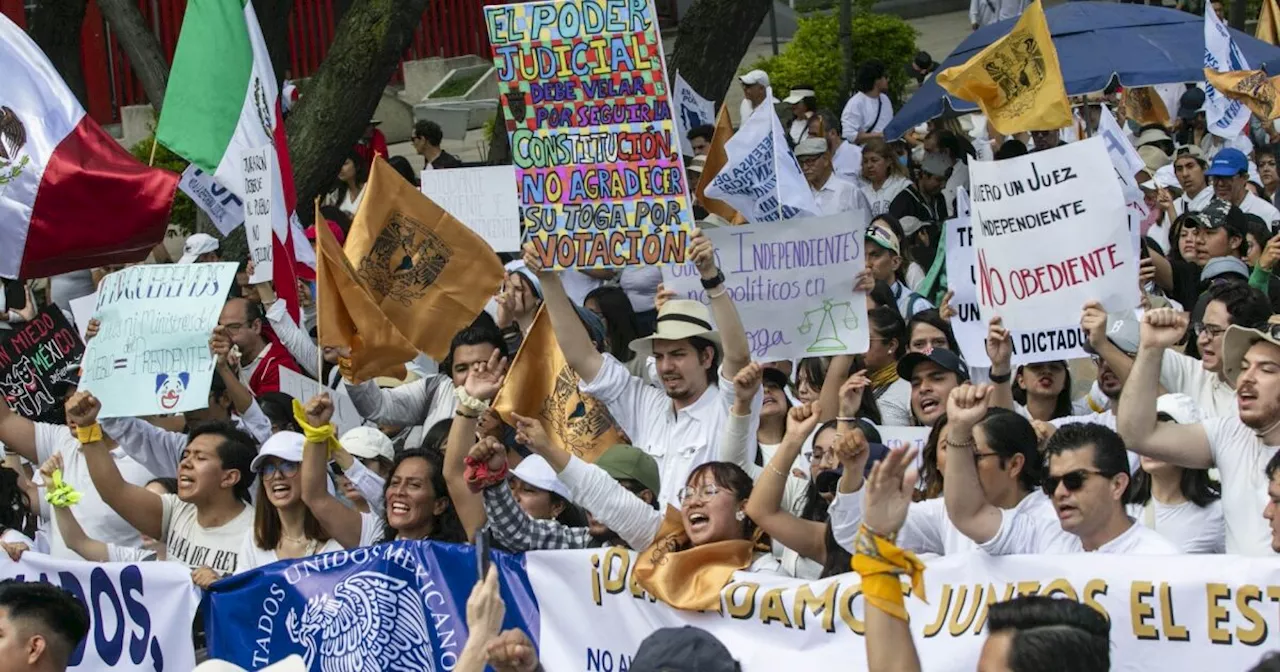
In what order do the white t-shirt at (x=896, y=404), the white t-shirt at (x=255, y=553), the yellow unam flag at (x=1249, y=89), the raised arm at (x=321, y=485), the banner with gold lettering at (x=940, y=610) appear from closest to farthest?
1. the banner with gold lettering at (x=940, y=610)
2. the raised arm at (x=321, y=485)
3. the white t-shirt at (x=255, y=553)
4. the white t-shirt at (x=896, y=404)
5. the yellow unam flag at (x=1249, y=89)

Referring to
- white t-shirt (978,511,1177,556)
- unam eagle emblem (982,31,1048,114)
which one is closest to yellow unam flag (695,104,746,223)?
unam eagle emblem (982,31,1048,114)

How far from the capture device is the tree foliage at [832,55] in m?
17.2

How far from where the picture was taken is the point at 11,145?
8.15 metres

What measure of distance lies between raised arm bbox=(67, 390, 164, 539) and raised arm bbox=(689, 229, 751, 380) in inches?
92.3

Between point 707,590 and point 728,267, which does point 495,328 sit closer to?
point 728,267

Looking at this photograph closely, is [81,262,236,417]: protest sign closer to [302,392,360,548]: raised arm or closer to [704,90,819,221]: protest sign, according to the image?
[302,392,360,548]: raised arm

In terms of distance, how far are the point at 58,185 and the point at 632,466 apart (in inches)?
122

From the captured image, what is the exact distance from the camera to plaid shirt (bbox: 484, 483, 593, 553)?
616 cm

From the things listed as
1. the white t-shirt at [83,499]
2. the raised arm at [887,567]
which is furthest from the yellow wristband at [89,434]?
the raised arm at [887,567]

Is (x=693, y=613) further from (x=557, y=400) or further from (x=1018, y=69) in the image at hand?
(x=1018, y=69)

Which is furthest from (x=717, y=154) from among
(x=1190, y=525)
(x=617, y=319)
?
(x=1190, y=525)

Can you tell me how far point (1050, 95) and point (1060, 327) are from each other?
2.07 m

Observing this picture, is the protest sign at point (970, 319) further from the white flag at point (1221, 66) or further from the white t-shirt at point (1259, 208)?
the white flag at point (1221, 66)

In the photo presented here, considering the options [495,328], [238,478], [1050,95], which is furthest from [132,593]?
[1050,95]
